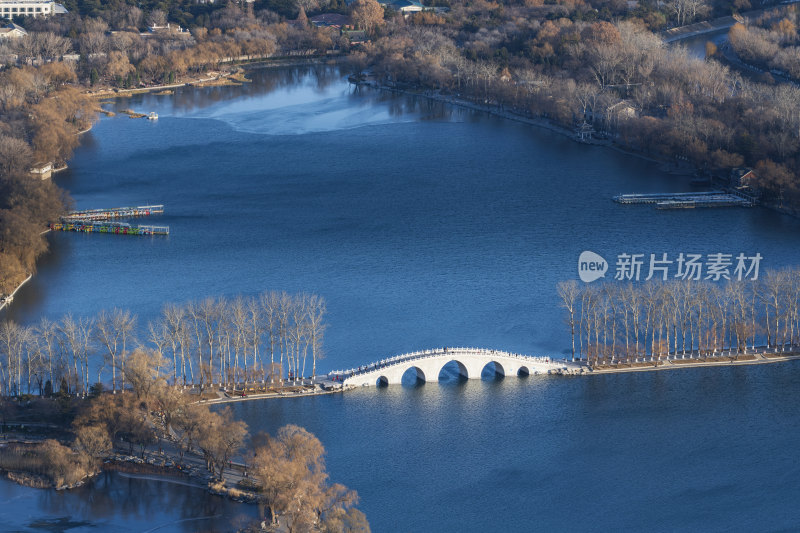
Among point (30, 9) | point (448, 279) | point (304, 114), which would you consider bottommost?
point (448, 279)

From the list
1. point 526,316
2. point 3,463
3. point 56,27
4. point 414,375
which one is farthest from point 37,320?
point 56,27

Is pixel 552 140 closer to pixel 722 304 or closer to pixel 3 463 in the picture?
pixel 722 304

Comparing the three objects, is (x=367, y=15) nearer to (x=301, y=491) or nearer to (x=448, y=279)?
(x=448, y=279)

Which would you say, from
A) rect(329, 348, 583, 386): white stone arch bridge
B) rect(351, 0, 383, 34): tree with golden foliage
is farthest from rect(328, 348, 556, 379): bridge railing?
rect(351, 0, 383, 34): tree with golden foliage

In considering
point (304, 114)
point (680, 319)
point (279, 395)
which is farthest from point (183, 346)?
point (304, 114)

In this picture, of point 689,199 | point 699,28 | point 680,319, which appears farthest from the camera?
point 699,28

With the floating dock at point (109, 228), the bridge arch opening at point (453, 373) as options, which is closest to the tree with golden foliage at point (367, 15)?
the floating dock at point (109, 228)
